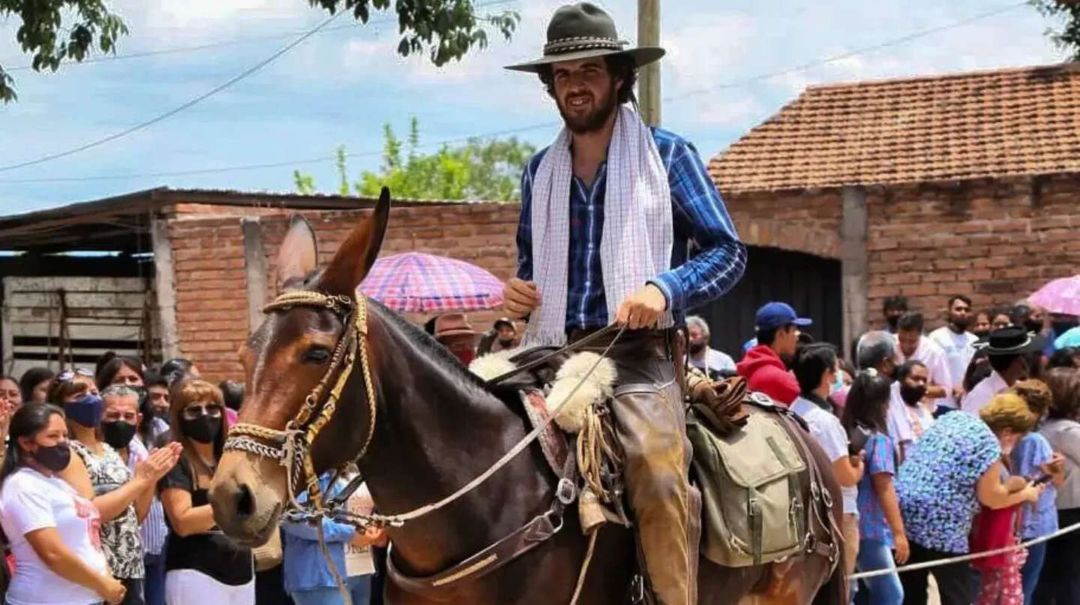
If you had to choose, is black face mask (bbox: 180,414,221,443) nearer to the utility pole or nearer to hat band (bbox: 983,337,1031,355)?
hat band (bbox: 983,337,1031,355)

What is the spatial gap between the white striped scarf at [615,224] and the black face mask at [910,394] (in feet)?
20.7

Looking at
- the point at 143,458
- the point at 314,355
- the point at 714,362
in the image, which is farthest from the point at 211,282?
the point at 314,355

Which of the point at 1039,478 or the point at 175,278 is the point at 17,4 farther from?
the point at 175,278

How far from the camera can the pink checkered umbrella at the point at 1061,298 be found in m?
14.4

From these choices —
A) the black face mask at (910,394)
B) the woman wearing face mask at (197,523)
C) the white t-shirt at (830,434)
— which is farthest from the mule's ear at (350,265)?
the black face mask at (910,394)

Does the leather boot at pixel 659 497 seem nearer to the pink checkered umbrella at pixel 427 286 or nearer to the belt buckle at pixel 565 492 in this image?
the belt buckle at pixel 565 492

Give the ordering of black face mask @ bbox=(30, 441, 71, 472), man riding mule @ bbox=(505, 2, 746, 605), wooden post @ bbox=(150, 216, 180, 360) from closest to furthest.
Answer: man riding mule @ bbox=(505, 2, 746, 605), black face mask @ bbox=(30, 441, 71, 472), wooden post @ bbox=(150, 216, 180, 360)

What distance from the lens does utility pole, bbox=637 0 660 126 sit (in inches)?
563

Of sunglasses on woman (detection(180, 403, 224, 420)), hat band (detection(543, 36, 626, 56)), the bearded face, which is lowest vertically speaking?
sunglasses on woman (detection(180, 403, 224, 420))

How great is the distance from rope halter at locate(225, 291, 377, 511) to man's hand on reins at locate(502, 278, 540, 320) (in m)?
1.04

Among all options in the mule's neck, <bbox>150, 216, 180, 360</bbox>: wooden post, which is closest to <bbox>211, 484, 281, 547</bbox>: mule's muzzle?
the mule's neck

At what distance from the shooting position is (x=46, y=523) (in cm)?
691

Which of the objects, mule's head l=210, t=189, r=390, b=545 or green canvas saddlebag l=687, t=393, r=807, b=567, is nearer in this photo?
mule's head l=210, t=189, r=390, b=545

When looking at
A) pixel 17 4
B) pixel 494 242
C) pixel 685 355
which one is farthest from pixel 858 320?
pixel 685 355
